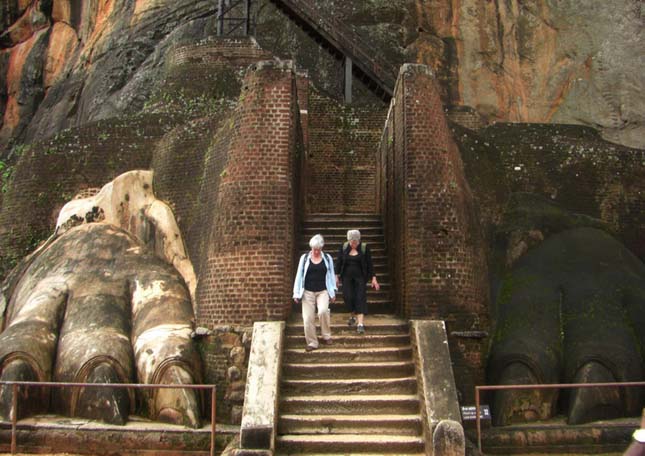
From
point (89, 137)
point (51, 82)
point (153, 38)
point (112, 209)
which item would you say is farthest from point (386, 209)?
point (51, 82)

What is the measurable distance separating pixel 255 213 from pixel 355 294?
1914 mm

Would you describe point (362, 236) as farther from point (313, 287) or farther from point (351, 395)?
point (351, 395)

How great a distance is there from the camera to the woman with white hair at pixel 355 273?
32.9 ft

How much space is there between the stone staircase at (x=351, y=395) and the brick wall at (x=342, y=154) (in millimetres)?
8813

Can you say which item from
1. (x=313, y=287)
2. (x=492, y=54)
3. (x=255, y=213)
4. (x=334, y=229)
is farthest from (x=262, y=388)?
(x=492, y=54)

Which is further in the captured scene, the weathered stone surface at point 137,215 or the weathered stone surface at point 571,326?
the weathered stone surface at point 137,215

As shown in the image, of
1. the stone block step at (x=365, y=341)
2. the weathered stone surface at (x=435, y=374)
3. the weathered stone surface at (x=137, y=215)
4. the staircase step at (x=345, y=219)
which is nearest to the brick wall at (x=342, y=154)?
the staircase step at (x=345, y=219)

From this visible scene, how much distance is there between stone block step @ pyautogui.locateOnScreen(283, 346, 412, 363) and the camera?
9562mm

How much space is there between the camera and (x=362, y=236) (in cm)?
1345

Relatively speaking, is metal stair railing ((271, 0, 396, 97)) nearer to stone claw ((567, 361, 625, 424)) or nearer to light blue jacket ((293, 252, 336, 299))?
light blue jacket ((293, 252, 336, 299))

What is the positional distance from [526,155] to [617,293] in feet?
11.3

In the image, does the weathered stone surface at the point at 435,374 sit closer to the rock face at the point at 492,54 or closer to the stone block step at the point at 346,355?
the stone block step at the point at 346,355

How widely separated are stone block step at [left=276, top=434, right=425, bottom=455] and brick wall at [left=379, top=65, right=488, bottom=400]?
2306 millimetres

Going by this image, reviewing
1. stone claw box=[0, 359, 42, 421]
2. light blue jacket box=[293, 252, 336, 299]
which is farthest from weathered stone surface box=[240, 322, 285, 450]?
stone claw box=[0, 359, 42, 421]
